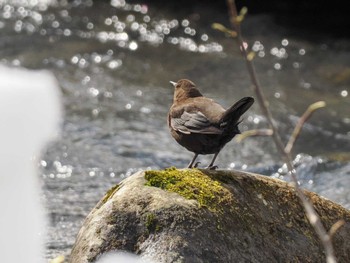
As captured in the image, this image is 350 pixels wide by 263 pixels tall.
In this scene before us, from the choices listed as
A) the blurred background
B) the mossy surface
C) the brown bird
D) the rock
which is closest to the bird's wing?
the brown bird

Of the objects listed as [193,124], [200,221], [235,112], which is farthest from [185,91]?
[200,221]

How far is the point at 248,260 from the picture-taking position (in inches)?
139

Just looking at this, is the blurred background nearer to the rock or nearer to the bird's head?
the bird's head

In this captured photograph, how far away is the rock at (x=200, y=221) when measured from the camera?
3.43 metres

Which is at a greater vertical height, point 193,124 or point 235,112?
point 235,112

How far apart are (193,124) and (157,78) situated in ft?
19.1

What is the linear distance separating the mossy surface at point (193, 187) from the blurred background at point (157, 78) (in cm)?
231

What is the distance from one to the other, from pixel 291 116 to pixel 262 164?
1.33 metres

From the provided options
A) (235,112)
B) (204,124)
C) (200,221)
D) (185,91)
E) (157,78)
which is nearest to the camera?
(200,221)

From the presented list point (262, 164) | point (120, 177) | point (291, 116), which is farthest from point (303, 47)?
point (120, 177)

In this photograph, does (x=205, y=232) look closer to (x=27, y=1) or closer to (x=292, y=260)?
(x=292, y=260)

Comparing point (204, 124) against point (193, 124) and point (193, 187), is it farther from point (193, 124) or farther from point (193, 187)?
point (193, 187)

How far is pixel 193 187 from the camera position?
3.67 m

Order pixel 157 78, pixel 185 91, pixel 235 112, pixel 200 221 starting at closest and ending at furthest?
pixel 200 221
pixel 235 112
pixel 185 91
pixel 157 78
